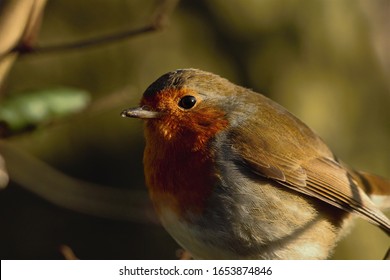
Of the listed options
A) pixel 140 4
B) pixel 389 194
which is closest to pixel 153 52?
pixel 140 4

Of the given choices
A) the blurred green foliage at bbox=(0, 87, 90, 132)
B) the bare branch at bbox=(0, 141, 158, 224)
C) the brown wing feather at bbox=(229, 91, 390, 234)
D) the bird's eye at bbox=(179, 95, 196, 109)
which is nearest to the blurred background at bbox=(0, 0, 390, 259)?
the bare branch at bbox=(0, 141, 158, 224)

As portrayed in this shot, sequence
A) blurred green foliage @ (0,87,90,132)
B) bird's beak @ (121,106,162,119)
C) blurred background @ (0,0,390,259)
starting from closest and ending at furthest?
blurred green foliage @ (0,87,90,132)
bird's beak @ (121,106,162,119)
blurred background @ (0,0,390,259)

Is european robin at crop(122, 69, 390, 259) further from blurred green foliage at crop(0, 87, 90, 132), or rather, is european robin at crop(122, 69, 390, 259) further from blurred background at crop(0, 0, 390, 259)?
blurred background at crop(0, 0, 390, 259)

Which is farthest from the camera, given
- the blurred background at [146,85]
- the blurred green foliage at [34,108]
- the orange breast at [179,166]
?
the blurred background at [146,85]

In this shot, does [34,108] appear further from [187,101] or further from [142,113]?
[187,101]

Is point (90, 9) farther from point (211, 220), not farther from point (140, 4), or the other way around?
point (211, 220)

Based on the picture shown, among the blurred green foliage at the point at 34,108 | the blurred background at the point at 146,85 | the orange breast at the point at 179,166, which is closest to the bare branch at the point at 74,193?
the blurred background at the point at 146,85

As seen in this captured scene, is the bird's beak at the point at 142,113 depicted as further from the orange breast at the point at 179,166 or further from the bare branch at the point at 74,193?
the bare branch at the point at 74,193
